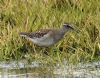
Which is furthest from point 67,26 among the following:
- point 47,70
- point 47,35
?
point 47,70

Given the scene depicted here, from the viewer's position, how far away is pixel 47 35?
10508mm

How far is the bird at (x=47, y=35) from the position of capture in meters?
10.4

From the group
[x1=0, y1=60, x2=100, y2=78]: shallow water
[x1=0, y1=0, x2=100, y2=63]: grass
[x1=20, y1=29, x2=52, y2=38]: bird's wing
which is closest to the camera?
[x1=0, y1=60, x2=100, y2=78]: shallow water

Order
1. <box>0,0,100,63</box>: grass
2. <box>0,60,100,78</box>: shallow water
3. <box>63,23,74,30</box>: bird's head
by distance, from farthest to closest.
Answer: <box>63,23,74,30</box>: bird's head, <box>0,0,100,63</box>: grass, <box>0,60,100,78</box>: shallow water

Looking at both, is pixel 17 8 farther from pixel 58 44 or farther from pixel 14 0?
pixel 58 44

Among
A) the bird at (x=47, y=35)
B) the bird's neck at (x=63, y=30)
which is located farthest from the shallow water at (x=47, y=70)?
the bird's neck at (x=63, y=30)

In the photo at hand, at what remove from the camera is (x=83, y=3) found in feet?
38.4

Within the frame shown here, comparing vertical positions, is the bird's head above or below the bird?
above

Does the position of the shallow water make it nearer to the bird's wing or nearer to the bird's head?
the bird's wing

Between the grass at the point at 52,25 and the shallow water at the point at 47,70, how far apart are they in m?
0.17

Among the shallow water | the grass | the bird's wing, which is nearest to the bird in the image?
the bird's wing

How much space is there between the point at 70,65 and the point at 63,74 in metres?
0.59

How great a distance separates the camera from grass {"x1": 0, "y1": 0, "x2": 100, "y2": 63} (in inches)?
395

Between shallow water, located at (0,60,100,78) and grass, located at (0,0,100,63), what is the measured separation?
0.17m
